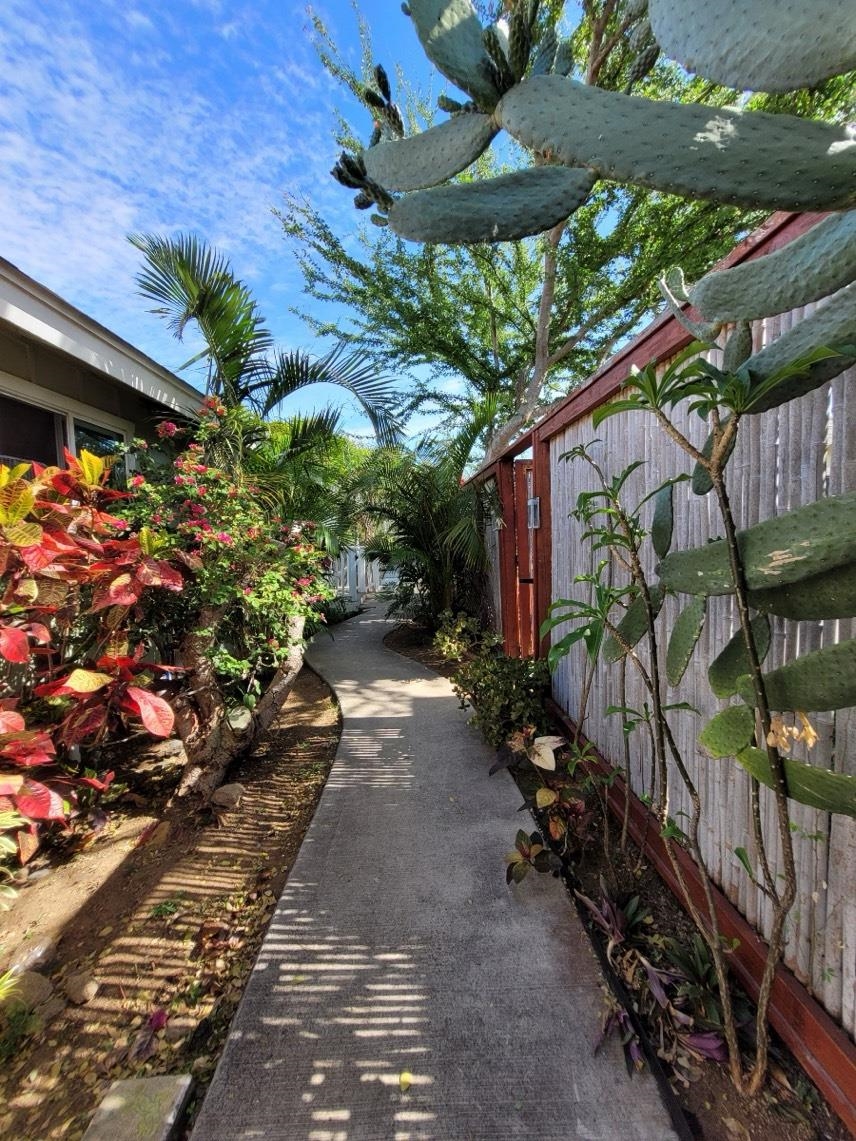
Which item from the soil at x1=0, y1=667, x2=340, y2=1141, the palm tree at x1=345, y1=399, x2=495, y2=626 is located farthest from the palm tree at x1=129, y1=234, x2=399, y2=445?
the soil at x1=0, y1=667, x2=340, y2=1141

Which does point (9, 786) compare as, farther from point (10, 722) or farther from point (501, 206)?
point (501, 206)

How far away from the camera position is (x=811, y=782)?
92cm

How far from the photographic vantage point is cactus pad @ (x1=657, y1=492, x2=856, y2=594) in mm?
801

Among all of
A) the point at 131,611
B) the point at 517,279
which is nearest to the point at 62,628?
the point at 131,611

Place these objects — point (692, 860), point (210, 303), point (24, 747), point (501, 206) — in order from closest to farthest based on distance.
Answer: point (501, 206) < point (692, 860) < point (24, 747) < point (210, 303)

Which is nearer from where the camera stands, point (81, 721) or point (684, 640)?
point (684, 640)

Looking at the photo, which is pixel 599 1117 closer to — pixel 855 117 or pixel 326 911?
pixel 326 911

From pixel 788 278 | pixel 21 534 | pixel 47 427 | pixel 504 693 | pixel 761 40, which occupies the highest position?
pixel 47 427

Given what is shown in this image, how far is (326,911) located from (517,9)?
293 centimetres

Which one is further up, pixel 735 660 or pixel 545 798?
pixel 735 660

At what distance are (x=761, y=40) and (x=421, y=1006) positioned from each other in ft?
8.61

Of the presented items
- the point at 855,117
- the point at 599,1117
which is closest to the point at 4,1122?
the point at 599,1117

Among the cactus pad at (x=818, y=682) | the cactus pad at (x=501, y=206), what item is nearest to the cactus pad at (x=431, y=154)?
the cactus pad at (x=501, y=206)

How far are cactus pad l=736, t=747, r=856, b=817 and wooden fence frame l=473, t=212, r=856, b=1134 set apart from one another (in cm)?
82
